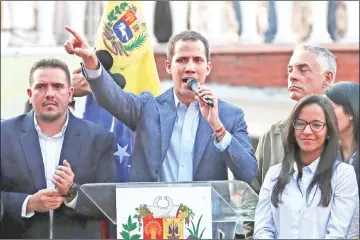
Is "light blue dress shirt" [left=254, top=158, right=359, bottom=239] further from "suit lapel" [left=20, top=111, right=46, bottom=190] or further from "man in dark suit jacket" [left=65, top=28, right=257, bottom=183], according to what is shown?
"suit lapel" [left=20, top=111, right=46, bottom=190]

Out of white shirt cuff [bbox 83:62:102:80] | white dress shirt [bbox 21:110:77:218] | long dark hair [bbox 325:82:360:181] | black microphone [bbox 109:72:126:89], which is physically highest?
black microphone [bbox 109:72:126:89]

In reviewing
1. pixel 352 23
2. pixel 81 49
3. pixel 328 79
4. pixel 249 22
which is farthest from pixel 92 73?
pixel 249 22

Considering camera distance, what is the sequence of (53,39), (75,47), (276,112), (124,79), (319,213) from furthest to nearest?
1. (53,39)
2. (276,112)
3. (124,79)
4. (75,47)
5. (319,213)

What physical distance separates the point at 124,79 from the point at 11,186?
42.2 inches

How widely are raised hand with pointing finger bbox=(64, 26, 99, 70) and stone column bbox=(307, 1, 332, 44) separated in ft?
28.3

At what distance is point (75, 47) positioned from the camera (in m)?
5.32

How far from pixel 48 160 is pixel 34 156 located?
0.22 ft

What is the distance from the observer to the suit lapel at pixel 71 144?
5637mm

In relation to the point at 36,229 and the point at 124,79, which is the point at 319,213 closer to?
the point at 36,229

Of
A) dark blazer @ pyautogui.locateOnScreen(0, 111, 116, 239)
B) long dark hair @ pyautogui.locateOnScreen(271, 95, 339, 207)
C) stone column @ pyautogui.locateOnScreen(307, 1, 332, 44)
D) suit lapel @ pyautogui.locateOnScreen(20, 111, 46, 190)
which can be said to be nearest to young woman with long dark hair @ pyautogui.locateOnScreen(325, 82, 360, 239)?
long dark hair @ pyautogui.locateOnScreen(271, 95, 339, 207)

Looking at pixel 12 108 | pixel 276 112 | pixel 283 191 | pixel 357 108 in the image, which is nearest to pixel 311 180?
pixel 283 191

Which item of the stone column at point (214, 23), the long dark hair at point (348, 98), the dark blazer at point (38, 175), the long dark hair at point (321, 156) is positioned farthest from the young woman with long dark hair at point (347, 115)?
the stone column at point (214, 23)

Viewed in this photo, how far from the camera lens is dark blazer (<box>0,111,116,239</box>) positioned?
18.4 ft

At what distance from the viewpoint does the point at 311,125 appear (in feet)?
16.8
